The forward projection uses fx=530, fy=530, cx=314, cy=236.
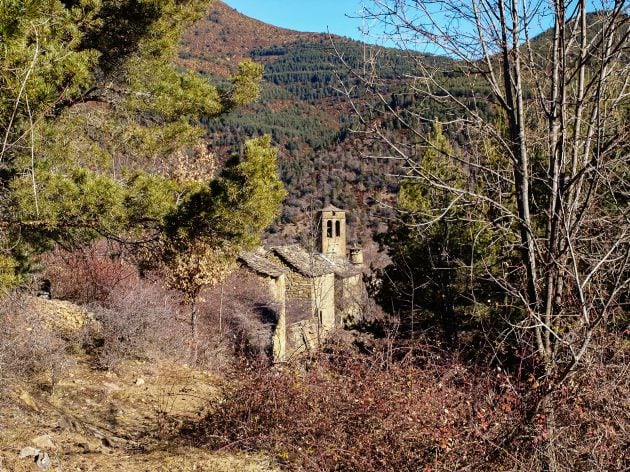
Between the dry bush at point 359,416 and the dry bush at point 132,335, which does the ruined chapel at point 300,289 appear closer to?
the dry bush at point 132,335

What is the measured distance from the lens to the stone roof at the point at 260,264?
2052cm

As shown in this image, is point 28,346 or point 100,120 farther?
point 100,120

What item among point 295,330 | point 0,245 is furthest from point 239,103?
point 295,330

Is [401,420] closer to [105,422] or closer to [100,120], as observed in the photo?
[105,422]

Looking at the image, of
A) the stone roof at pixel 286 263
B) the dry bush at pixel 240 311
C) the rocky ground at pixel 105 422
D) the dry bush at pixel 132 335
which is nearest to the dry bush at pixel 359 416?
the rocky ground at pixel 105 422

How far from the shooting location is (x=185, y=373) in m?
8.80

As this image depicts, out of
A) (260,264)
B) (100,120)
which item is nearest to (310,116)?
(260,264)

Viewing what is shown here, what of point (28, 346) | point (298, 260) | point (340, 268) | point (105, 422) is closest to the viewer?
point (105, 422)

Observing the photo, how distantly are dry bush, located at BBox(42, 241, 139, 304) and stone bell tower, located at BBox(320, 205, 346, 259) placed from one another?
1373 inches

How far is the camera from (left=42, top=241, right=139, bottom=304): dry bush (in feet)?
41.3

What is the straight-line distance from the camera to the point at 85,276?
12977 mm

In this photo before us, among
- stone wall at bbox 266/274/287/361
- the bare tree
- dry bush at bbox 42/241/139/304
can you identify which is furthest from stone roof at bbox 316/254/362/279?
the bare tree

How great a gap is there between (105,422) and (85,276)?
302 inches

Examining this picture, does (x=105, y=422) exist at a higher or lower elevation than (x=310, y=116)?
lower
